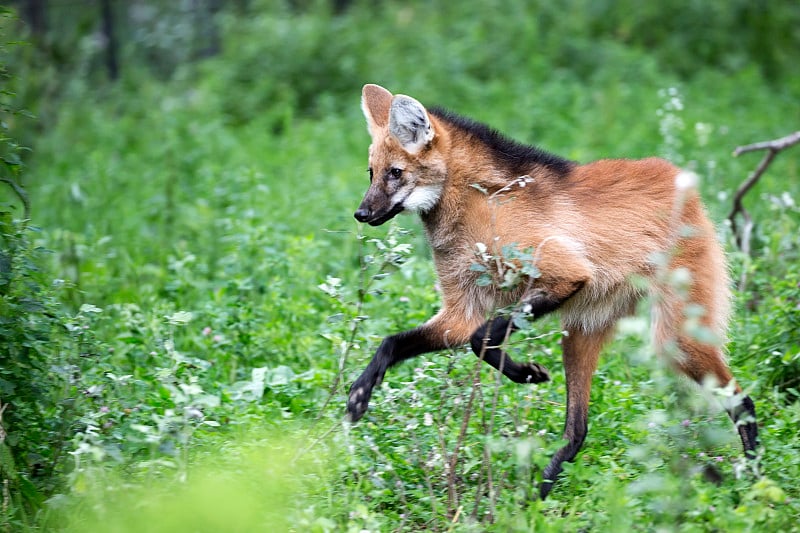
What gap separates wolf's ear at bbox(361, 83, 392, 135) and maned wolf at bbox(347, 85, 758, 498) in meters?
0.07

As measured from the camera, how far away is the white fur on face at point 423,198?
11.8 feet

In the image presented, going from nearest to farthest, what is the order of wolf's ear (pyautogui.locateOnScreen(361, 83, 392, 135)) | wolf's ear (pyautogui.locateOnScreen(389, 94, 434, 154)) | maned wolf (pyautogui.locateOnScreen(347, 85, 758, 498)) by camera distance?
maned wolf (pyautogui.locateOnScreen(347, 85, 758, 498)) → wolf's ear (pyautogui.locateOnScreen(389, 94, 434, 154)) → wolf's ear (pyautogui.locateOnScreen(361, 83, 392, 135))

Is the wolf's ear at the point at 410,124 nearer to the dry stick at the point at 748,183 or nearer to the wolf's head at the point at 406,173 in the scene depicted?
the wolf's head at the point at 406,173

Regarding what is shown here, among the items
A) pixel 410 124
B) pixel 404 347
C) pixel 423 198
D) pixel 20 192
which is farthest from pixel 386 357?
pixel 20 192

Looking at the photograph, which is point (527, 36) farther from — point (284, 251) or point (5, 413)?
point (5, 413)

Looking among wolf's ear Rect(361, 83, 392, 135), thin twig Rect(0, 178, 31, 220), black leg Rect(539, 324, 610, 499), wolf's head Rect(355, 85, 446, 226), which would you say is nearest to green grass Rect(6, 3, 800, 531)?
black leg Rect(539, 324, 610, 499)

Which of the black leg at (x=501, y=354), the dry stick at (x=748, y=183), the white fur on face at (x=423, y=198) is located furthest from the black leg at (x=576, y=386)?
the dry stick at (x=748, y=183)

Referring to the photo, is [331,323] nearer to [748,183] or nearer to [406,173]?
[406,173]

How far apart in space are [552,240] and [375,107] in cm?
101

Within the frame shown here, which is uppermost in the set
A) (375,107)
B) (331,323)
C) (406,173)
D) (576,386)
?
(375,107)

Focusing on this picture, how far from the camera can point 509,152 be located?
12.2 feet

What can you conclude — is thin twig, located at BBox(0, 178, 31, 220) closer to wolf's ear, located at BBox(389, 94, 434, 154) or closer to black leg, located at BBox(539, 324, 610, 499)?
wolf's ear, located at BBox(389, 94, 434, 154)

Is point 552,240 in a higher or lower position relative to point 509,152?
lower

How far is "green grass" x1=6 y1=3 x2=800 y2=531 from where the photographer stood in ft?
9.29
